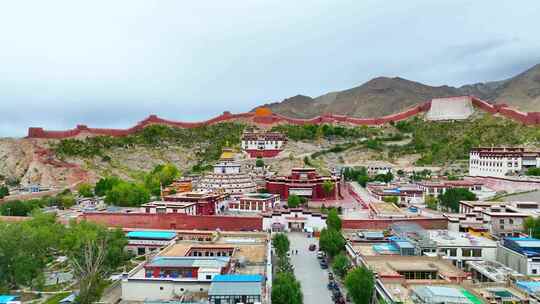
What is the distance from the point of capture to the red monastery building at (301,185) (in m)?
42.8

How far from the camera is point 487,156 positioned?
50094 millimetres

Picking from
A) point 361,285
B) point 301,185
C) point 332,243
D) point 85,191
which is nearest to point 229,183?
point 301,185

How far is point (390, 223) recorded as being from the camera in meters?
30.4

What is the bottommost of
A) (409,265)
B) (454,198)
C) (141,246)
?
(141,246)

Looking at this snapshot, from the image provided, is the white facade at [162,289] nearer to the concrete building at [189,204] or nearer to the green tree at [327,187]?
the concrete building at [189,204]

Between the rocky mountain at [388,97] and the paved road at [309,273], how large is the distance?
365ft

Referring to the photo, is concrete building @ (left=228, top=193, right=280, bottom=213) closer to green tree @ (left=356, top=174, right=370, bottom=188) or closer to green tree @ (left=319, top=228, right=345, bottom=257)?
green tree @ (left=319, top=228, right=345, bottom=257)

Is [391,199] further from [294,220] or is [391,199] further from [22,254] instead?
[22,254]

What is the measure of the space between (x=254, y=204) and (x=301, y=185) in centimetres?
725

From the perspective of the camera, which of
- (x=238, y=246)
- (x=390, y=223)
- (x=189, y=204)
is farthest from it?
(x=189, y=204)

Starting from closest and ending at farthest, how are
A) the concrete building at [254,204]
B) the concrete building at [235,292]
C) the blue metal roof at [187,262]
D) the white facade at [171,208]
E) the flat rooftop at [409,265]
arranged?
the concrete building at [235,292] < the blue metal roof at [187,262] < the flat rooftop at [409,265] < the white facade at [171,208] < the concrete building at [254,204]

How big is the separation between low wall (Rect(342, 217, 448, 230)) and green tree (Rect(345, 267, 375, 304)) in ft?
44.0

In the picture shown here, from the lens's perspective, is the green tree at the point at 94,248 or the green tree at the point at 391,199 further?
the green tree at the point at 391,199

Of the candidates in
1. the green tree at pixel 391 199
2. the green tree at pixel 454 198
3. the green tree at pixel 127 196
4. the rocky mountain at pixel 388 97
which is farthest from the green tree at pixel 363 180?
the rocky mountain at pixel 388 97
